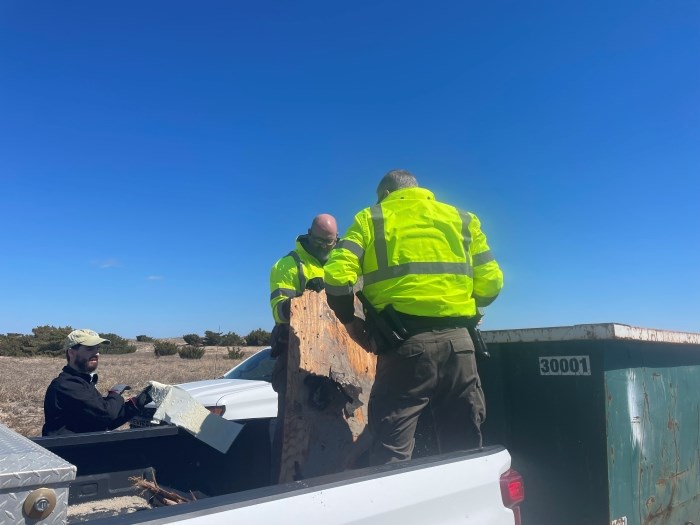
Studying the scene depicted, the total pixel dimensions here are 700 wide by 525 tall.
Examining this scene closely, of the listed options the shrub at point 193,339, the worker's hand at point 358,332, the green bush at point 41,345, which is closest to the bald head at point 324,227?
the worker's hand at point 358,332

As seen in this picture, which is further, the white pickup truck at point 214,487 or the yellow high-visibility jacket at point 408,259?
the yellow high-visibility jacket at point 408,259

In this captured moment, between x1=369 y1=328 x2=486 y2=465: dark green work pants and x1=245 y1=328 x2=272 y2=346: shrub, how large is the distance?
104 feet

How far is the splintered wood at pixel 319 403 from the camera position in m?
3.63

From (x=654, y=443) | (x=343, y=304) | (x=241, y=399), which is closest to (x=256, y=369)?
(x=241, y=399)

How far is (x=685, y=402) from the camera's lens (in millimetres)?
3746

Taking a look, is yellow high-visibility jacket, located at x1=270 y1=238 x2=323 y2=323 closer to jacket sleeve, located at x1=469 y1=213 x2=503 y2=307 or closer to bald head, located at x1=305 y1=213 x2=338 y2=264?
bald head, located at x1=305 y1=213 x2=338 y2=264

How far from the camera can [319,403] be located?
150 inches

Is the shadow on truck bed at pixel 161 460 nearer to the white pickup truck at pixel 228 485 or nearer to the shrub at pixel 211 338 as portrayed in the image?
the white pickup truck at pixel 228 485

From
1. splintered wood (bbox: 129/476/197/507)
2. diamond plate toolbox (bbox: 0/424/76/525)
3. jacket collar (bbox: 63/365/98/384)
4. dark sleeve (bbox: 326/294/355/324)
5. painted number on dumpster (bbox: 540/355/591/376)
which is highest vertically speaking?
dark sleeve (bbox: 326/294/355/324)

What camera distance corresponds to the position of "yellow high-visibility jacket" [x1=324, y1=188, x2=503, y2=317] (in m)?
3.20

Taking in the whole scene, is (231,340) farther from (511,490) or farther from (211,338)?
(511,490)

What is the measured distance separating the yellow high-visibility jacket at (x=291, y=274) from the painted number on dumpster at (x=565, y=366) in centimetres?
207

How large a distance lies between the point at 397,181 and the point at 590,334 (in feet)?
4.50

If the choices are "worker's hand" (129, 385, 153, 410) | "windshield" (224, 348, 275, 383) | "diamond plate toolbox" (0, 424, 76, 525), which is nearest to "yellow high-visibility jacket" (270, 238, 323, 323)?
"worker's hand" (129, 385, 153, 410)
